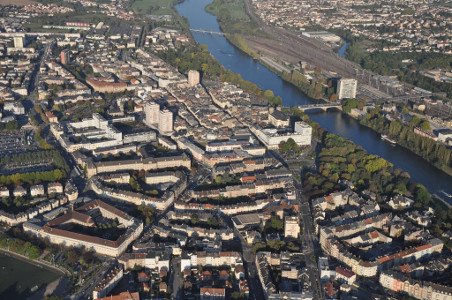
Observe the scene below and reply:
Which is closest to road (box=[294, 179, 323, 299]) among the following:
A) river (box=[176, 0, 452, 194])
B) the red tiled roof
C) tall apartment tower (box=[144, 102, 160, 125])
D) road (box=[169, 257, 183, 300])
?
road (box=[169, 257, 183, 300])

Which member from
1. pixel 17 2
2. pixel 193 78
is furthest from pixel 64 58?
pixel 17 2

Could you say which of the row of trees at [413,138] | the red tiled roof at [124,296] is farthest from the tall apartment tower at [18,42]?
the red tiled roof at [124,296]

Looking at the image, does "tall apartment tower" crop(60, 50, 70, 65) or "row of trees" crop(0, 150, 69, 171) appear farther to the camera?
"tall apartment tower" crop(60, 50, 70, 65)

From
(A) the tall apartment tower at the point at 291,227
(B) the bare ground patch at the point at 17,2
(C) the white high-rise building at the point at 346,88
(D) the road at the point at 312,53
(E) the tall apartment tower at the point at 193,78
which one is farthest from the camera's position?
(B) the bare ground patch at the point at 17,2

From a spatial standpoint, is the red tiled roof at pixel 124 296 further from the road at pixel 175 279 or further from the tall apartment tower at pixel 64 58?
the tall apartment tower at pixel 64 58

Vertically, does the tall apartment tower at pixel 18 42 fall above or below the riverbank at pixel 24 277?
above

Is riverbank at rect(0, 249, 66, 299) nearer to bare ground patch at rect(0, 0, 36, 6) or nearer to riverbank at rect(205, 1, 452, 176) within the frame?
riverbank at rect(205, 1, 452, 176)

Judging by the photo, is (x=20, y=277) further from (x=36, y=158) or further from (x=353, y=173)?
(x=353, y=173)
